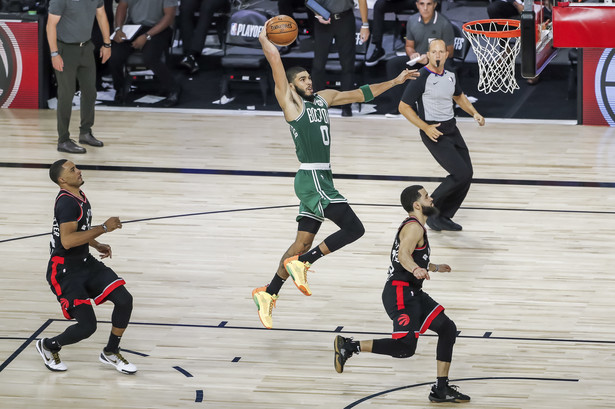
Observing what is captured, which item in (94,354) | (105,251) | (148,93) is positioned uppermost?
(105,251)

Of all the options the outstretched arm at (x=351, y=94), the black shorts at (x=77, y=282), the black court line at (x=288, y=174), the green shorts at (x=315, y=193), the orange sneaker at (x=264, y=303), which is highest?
the outstretched arm at (x=351, y=94)

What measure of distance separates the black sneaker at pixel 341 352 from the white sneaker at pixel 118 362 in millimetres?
1402

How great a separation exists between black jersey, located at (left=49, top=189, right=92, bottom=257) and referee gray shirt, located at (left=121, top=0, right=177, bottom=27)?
970cm

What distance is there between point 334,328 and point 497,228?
320 cm

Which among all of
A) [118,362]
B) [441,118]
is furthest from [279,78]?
[441,118]

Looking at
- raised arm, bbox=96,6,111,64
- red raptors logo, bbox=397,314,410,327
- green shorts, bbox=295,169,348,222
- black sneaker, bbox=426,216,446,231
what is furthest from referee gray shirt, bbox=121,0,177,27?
red raptors logo, bbox=397,314,410,327

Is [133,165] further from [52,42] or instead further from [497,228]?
[497,228]

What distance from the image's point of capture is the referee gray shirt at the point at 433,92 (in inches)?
408

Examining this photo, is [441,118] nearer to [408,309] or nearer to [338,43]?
[408,309]

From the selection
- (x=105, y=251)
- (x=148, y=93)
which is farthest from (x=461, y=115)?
(x=105, y=251)

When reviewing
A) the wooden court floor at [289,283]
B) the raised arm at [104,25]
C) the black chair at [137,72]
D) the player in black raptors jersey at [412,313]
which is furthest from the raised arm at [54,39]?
the player in black raptors jersey at [412,313]

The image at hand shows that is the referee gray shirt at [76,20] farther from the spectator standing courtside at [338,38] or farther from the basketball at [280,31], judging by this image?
the basketball at [280,31]

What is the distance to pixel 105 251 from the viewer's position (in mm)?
7461

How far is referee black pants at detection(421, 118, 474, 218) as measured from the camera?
34.2ft
